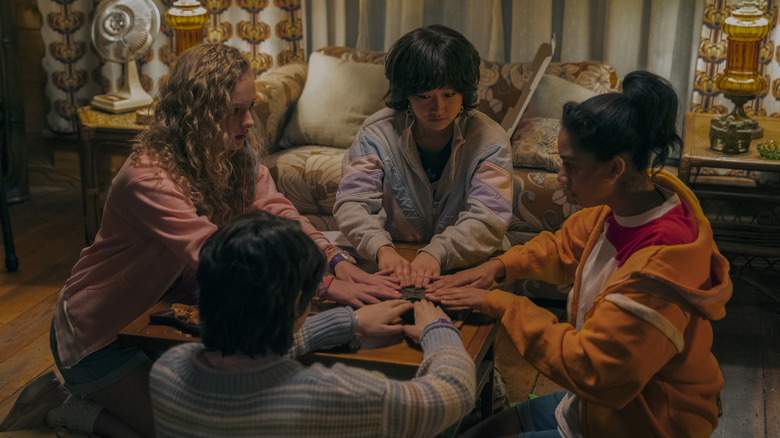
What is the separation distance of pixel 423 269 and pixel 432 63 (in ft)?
1.49

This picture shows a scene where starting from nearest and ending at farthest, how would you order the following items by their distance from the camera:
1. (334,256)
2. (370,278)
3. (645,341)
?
(645,341), (370,278), (334,256)

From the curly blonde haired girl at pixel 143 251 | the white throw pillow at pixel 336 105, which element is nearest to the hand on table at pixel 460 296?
the curly blonde haired girl at pixel 143 251

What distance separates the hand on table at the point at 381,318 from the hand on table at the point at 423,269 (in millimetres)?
131

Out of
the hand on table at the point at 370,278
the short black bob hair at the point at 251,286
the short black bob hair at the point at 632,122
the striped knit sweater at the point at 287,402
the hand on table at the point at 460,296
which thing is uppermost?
the short black bob hair at the point at 632,122

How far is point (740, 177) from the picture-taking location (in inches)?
134

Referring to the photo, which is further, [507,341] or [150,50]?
[150,50]

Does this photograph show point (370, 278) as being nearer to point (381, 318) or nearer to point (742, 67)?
point (381, 318)

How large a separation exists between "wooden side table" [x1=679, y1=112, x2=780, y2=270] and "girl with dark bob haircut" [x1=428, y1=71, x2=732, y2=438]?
1.42 meters

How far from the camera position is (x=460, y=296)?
1511 millimetres

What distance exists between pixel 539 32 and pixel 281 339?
2913 millimetres

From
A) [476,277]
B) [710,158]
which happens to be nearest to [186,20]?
[710,158]

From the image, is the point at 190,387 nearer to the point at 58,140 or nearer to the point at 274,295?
the point at 274,295

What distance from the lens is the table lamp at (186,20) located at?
10.8 ft

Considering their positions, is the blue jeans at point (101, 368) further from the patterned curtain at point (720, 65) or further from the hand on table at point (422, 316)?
the patterned curtain at point (720, 65)
